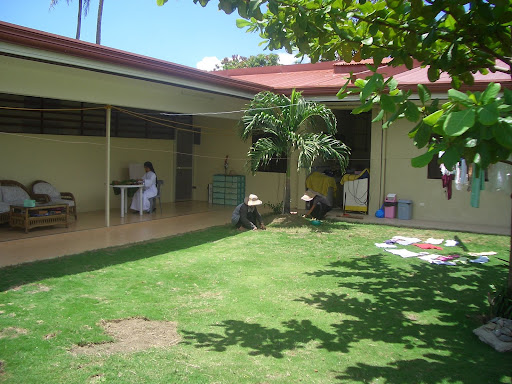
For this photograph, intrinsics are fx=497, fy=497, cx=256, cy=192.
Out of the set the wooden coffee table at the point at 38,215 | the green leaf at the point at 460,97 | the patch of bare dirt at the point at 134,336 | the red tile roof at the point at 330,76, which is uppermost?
the red tile roof at the point at 330,76

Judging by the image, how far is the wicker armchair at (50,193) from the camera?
10.7m

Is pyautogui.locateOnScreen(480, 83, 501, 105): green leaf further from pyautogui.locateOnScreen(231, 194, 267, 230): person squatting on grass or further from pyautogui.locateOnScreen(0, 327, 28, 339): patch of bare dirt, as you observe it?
pyautogui.locateOnScreen(231, 194, 267, 230): person squatting on grass

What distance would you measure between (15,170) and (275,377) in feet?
29.1

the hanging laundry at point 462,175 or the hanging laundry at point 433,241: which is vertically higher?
the hanging laundry at point 462,175

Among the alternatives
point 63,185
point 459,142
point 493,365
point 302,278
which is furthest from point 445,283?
point 63,185

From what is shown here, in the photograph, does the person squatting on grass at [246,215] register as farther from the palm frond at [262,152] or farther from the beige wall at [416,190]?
the beige wall at [416,190]

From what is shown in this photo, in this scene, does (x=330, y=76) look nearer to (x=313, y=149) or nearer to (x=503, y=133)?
(x=313, y=149)

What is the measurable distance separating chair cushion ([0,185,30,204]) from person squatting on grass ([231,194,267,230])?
4.39m

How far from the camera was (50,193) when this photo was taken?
35.9 feet

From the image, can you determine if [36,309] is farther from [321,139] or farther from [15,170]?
[321,139]

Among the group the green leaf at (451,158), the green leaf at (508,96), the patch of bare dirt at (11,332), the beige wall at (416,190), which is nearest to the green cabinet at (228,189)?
the beige wall at (416,190)

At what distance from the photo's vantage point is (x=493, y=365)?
4.41 metres

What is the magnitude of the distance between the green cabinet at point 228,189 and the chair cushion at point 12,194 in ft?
19.5

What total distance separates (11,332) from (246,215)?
6229 mm
